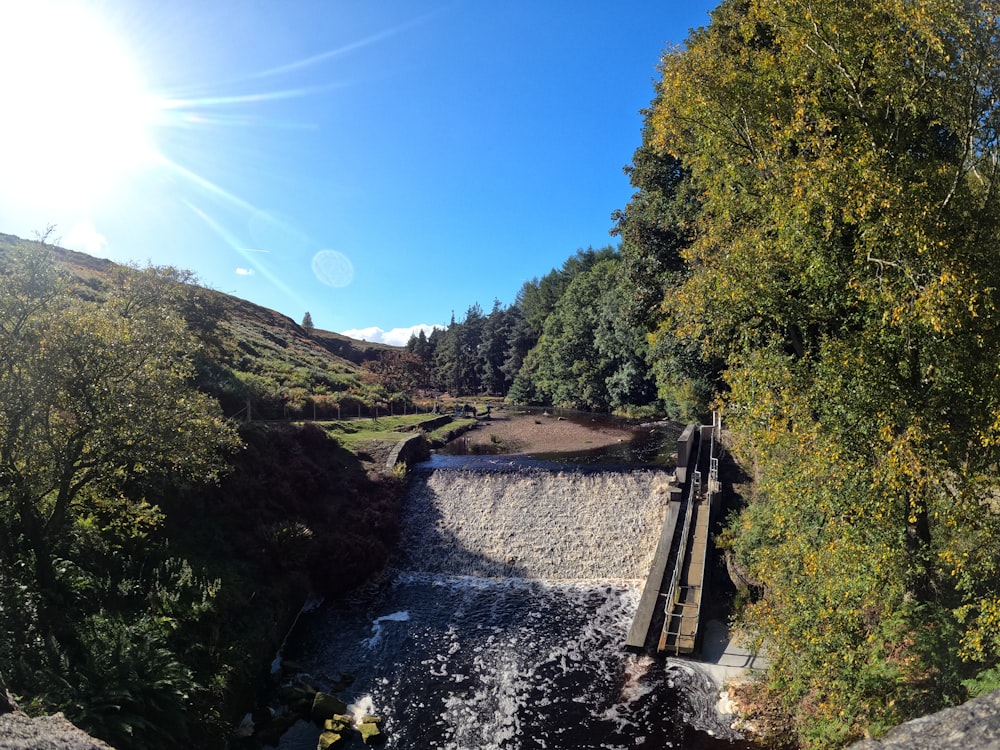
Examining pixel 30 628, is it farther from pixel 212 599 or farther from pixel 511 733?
pixel 511 733

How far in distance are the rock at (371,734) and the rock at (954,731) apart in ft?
36.6

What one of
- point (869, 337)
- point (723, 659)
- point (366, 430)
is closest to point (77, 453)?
point (869, 337)

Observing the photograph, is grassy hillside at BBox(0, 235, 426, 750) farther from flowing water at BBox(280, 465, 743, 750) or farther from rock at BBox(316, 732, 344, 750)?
rock at BBox(316, 732, 344, 750)

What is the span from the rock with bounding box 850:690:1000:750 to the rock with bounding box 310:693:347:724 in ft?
40.6

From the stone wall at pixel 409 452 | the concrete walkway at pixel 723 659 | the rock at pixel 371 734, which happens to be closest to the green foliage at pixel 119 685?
the rock at pixel 371 734

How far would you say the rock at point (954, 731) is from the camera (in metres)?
4.24

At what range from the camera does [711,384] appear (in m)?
35.3

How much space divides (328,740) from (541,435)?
33789 millimetres

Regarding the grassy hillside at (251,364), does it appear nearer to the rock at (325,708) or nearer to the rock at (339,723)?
the rock at (325,708)

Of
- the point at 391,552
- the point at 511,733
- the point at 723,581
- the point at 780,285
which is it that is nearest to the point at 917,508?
the point at 780,285

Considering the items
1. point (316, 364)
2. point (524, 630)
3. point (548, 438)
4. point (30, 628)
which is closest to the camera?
point (30, 628)

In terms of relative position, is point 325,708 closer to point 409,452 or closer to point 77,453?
point 77,453

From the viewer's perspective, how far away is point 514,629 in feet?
57.2

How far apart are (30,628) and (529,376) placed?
239 feet
